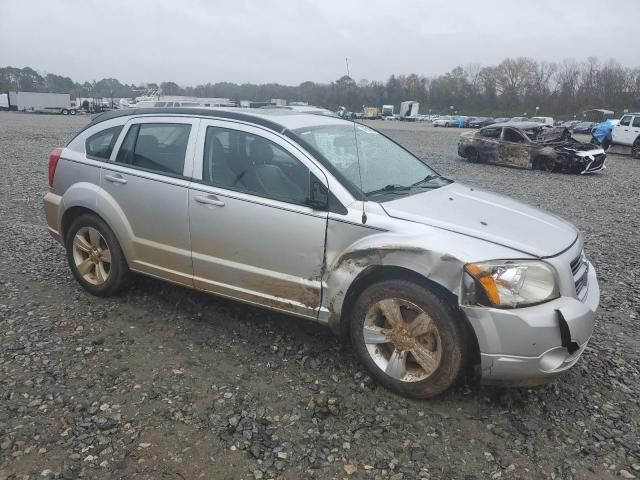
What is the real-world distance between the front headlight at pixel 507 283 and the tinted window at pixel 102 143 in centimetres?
331

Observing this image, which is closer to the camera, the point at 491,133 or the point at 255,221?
the point at 255,221

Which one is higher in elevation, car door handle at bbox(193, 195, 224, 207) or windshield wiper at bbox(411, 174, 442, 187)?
windshield wiper at bbox(411, 174, 442, 187)

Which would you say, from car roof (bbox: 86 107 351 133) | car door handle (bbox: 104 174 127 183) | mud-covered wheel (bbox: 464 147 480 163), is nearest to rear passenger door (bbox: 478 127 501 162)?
mud-covered wheel (bbox: 464 147 480 163)

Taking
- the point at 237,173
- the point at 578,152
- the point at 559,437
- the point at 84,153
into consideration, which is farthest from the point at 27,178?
the point at 578,152

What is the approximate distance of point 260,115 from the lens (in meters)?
3.93

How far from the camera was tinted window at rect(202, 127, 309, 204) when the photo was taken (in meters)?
3.51

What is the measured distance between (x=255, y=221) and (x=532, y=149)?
15.1m

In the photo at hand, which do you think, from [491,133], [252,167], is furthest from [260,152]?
[491,133]

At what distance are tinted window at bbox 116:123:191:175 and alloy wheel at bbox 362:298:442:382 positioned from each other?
1.96 meters

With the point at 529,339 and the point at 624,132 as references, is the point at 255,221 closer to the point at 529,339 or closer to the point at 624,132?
the point at 529,339

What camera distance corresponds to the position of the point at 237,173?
3.76 m

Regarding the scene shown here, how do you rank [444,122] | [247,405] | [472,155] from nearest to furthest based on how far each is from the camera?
[247,405]
[472,155]
[444,122]

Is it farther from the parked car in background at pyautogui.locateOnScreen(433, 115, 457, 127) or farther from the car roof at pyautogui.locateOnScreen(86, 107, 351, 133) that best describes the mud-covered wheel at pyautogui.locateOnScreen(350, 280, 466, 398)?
the parked car in background at pyautogui.locateOnScreen(433, 115, 457, 127)

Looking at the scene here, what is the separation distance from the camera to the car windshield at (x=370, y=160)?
3.59 meters
